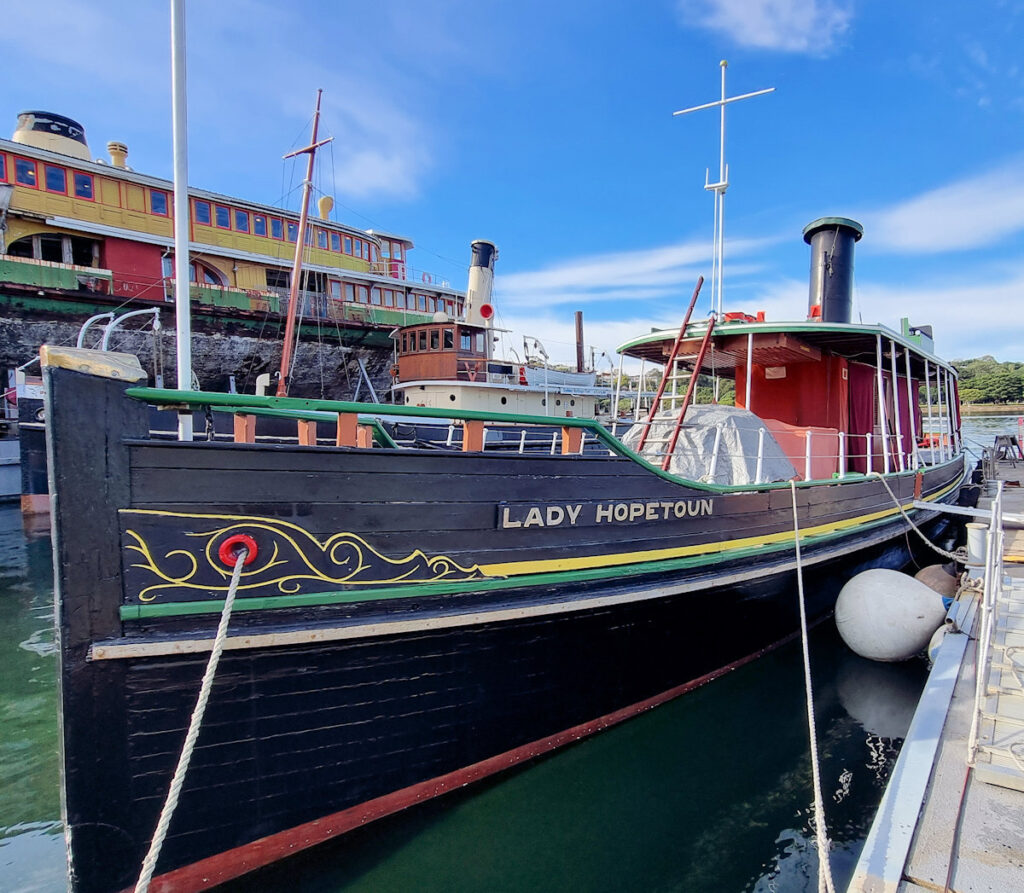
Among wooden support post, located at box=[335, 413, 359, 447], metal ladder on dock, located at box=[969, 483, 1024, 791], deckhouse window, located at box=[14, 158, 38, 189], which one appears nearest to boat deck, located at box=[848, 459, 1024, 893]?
metal ladder on dock, located at box=[969, 483, 1024, 791]

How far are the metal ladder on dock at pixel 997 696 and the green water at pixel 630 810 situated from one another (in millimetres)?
982

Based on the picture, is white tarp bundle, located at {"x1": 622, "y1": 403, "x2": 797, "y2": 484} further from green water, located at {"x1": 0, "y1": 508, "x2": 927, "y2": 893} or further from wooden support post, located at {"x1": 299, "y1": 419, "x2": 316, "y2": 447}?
wooden support post, located at {"x1": 299, "y1": 419, "x2": 316, "y2": 447}

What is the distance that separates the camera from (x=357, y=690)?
9.91ft

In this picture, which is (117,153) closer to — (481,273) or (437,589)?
(481,273)

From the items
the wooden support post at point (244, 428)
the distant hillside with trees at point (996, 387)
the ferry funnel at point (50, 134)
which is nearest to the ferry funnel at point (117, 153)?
the ferry funnel at point (50, 134)

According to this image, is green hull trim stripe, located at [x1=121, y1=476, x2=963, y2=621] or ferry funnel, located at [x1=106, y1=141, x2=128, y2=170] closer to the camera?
green hull trim stripe, located at [x1=121, y1=476, x2=963, y2=621]

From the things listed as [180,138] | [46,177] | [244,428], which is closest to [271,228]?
[46,177]

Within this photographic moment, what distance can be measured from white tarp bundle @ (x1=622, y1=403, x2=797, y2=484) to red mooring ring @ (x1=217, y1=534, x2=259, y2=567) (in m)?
3.70

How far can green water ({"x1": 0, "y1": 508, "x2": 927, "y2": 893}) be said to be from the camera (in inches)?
124

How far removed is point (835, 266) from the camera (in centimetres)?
808

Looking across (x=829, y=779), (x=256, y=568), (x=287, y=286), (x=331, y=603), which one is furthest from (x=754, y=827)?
(x=287, y=286)

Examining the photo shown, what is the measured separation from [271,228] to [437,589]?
879 inches

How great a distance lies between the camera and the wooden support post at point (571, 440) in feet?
12.2

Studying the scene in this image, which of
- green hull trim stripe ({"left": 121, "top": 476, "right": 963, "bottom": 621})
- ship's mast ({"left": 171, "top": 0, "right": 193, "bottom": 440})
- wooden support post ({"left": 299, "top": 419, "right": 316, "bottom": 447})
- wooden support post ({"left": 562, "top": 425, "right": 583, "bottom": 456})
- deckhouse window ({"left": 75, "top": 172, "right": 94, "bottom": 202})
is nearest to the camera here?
green hull trim stripe ({"left": 121, "top": 476, "right": 963, "bottom": 621})
